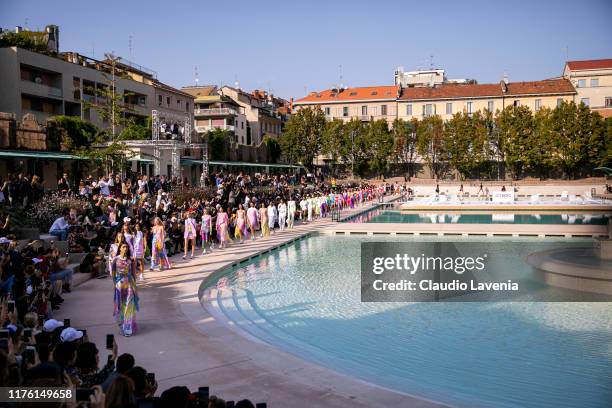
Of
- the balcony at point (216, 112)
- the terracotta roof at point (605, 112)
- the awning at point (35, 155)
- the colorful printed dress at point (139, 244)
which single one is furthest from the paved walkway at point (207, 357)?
the terracotta roof at point (605, 112)

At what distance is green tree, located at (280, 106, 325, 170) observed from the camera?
230 feet

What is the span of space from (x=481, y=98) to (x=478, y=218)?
44680 mm

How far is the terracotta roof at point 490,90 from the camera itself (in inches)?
2724

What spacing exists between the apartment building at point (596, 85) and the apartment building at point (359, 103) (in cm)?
2398

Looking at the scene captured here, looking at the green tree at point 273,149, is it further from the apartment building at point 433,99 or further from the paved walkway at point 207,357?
the paved walkway at point 207,357

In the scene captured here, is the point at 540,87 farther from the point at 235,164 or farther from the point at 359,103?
the point at 235,164

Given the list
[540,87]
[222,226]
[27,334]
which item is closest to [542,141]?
[540,87]

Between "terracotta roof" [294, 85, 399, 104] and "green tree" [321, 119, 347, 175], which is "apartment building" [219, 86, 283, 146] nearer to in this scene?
"terracotta roof" [294, 85, 399, 104]

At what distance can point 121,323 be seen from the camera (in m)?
9.08

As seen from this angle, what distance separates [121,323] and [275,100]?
287ft

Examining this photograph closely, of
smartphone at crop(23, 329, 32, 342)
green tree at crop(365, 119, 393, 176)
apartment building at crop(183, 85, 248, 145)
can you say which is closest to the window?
apartment building at crop(183, 85, 248, 145)

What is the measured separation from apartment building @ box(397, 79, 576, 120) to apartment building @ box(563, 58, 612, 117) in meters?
1.50

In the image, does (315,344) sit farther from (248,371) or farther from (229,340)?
(248,371)

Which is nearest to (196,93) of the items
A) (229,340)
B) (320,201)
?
(320,201)
